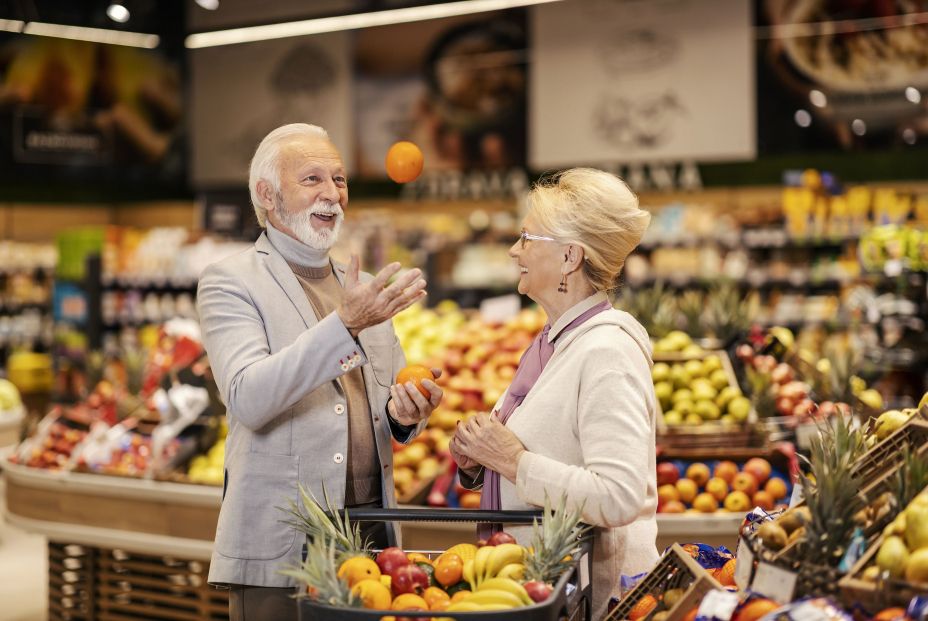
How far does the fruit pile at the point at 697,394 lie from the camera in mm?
4020

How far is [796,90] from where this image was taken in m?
9.05

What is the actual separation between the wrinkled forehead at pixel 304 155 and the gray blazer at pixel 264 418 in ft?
0.85

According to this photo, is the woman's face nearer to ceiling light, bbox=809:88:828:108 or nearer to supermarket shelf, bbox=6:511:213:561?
supermarket shelf, bbox=6:511:213:561

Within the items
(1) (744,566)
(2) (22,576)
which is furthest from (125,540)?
(1) (744,566)

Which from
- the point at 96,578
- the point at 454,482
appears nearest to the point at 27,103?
the point at 96,578

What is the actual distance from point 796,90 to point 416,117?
400 cm

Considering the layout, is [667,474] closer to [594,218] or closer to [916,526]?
[594,218]

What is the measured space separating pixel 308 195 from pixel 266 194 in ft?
A: 0.37

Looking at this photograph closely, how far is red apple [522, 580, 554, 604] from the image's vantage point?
1.78 m

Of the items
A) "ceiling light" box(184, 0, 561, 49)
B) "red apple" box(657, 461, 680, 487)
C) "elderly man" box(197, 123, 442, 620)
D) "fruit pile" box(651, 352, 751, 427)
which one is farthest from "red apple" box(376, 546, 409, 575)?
"ceiling light" box(184, 0, 561, 49)

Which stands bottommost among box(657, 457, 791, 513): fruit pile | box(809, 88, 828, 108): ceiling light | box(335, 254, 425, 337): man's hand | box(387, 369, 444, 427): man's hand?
box(657, 457, 791, 513): fruit pile

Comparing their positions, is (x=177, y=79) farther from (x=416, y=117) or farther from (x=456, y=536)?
(x=456, y=536)

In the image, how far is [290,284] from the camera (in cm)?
237

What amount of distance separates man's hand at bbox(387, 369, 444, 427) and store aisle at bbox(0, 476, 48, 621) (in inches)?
124
